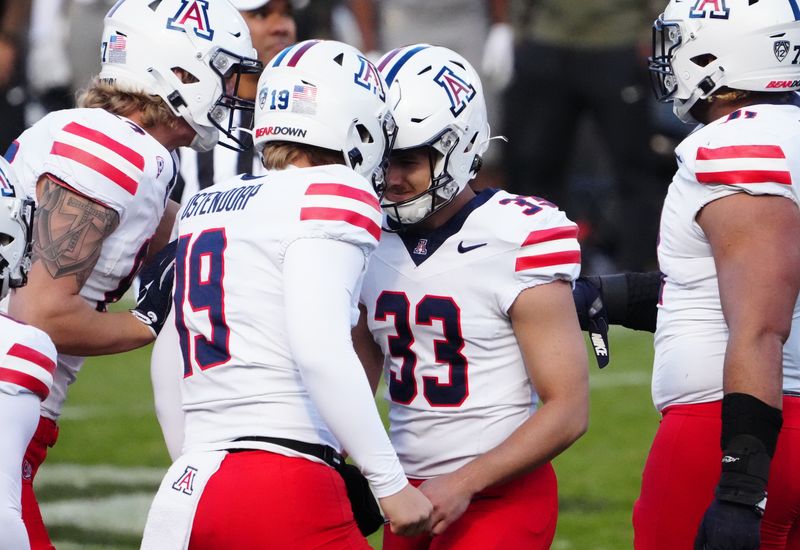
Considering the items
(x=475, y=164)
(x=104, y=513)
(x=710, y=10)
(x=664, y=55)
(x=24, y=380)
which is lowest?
(x=104, y=513)

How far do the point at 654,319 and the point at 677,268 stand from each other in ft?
2.02

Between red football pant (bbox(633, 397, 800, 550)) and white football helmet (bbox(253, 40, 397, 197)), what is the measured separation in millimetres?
898

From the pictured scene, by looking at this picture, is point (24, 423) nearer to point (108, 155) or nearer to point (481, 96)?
point (108, 155)

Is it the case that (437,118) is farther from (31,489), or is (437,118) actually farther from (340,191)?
(31,489)

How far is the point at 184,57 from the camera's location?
3.87m

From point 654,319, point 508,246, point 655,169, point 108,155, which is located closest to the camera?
point 508,246

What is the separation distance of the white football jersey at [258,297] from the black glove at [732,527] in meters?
0.79

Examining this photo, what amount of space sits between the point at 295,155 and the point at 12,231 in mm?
614

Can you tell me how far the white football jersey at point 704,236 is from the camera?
10.3 feet

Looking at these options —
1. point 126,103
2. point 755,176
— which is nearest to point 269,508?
point 755,176

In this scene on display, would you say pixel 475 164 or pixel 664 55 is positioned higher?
pixel 664 55

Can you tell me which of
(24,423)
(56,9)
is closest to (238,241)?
Answer: (24,423)

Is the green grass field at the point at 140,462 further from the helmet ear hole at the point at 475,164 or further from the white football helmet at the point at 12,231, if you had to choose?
the white football helmet at the point at 12,231

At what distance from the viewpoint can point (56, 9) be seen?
10.5 meters
